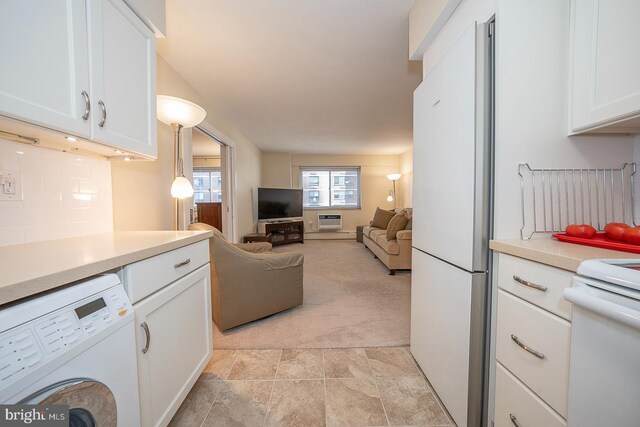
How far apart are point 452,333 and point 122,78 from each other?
79.8 inches

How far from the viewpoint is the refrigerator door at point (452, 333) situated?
1001 millimetres

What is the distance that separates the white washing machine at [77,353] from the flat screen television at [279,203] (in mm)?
4707

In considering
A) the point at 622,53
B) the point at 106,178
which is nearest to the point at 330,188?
the point at 106,178

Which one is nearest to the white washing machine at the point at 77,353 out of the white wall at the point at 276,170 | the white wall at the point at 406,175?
the white wall at the point at 276,170

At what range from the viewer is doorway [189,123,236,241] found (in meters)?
3.88

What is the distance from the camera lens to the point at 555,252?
731 mm

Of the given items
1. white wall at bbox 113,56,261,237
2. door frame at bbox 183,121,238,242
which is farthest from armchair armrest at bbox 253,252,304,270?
door frame at bbox 183,121,238,242

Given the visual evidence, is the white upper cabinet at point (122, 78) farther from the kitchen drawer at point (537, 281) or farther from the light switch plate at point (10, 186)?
the kitchen drawer at point (537, 281)

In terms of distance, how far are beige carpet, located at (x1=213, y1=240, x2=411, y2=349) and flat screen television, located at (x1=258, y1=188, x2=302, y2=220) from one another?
7.54 ft

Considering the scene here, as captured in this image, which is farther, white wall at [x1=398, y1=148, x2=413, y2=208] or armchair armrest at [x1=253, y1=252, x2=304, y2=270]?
white wall at [x1=398, y1=148, x2=413, y2=208]

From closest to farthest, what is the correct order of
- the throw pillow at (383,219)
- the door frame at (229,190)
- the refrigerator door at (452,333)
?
the refrigerator door at (452,333) → the door frame at (229,190) → the throw pillow at (383,219)

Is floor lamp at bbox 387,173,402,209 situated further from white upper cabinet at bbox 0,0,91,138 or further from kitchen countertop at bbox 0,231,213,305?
white upper cabinet at bbox 0,0,91,138

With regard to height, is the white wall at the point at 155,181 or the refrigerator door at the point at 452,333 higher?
the white wall at the point at 155,181

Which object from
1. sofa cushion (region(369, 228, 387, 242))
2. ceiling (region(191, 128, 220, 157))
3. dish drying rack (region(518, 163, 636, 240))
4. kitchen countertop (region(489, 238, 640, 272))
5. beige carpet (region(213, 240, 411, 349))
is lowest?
beige carpet (region(213, 240, 411, 349))
